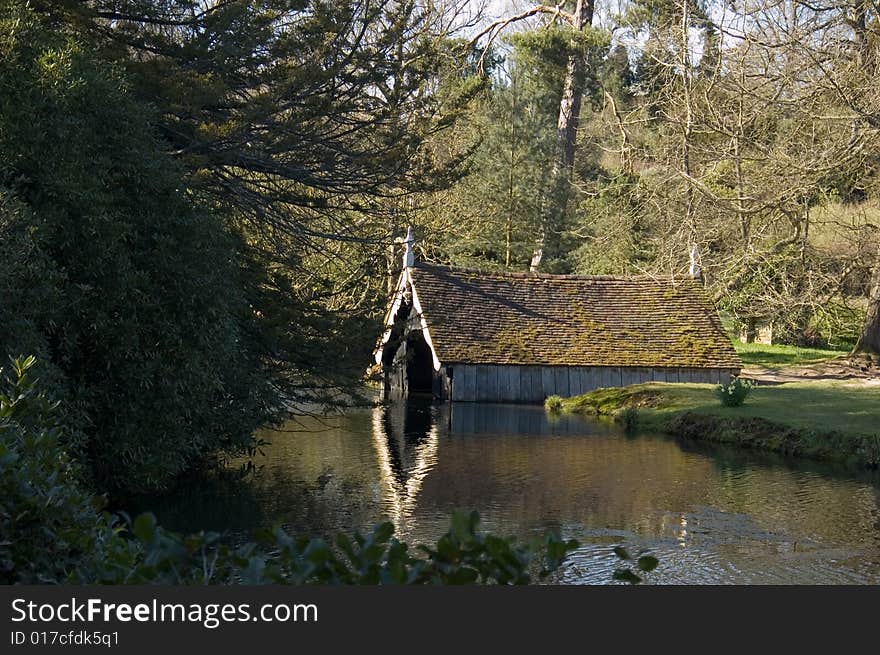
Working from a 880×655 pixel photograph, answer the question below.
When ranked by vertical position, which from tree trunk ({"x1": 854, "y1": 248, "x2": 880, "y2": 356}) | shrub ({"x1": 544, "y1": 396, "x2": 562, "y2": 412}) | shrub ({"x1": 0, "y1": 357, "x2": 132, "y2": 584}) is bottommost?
shrub ({"x1": 544, "y1": 396, "x2": 562, "y2": 412})

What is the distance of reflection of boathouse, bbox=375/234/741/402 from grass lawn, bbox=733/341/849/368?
499 centimetres

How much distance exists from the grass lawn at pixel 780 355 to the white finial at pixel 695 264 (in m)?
4.24

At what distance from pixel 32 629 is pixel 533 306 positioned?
29.6 meters

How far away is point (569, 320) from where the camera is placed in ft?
108

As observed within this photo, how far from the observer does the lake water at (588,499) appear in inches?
485

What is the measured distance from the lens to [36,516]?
5535 mm

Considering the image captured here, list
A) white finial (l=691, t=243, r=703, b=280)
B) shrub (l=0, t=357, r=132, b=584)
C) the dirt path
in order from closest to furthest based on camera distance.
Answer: shrub (l=0, t=357, r=132, b=584) → the dirt path → white finial (l=691, t=243, r=703, b=280)

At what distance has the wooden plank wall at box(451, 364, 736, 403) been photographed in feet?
101

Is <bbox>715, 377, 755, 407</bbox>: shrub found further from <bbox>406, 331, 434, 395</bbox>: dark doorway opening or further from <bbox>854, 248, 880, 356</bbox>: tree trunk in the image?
<bbox>406, 331, 434, 395</bbox>: dark doorway opening

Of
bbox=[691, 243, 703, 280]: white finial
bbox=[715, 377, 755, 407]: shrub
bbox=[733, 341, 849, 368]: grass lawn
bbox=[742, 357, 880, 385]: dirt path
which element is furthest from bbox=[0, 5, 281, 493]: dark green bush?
bbox=[733, 341, 849, 368]: grass lawn

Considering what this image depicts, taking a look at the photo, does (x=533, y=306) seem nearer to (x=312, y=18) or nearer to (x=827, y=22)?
(x=827, y=22)

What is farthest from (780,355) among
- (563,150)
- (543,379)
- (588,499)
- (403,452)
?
(588,499)

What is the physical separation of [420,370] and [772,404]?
44.5ft

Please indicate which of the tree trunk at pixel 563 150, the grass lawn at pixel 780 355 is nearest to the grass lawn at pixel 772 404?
the grass lawn at pixel 780 355
